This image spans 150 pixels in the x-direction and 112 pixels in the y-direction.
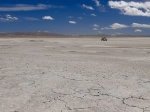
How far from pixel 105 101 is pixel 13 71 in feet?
16.4

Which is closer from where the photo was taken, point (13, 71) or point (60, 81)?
point (60, 81)

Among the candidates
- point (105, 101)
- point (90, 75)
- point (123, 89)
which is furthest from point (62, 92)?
point (90, 75)

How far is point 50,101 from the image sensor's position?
576cm

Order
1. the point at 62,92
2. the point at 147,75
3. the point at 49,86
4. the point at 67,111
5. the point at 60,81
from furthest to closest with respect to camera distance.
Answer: the point at 147,75
the point at 60,81
the point at 49,86
the point at 62,92
the point at 67,111

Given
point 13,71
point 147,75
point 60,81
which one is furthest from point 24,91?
point 147,75

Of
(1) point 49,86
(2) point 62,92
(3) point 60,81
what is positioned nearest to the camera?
(2) point 62,92

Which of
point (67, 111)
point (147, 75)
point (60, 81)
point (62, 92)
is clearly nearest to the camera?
point (67, 111)

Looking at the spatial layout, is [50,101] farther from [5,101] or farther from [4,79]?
[4,79]

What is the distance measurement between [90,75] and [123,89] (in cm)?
216

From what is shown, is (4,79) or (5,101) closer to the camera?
(5,101)

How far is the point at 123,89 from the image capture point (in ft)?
22.5

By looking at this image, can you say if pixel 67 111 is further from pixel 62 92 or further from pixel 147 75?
pixel 147 75

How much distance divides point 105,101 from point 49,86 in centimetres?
200

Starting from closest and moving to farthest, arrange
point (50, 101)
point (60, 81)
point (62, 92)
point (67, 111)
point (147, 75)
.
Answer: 1. point (67, 111)
2. point (50, 101)
3. point (62, 92)
4. point (60, 81)
5. point (147, 75)
